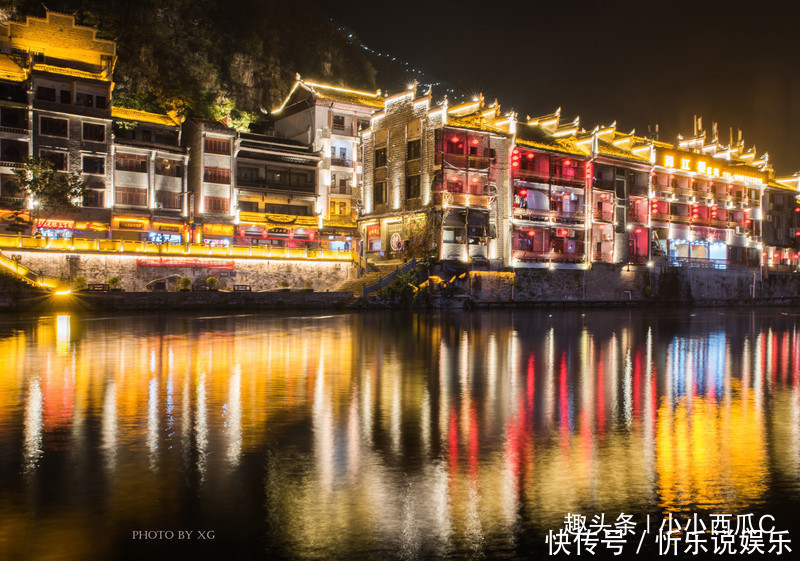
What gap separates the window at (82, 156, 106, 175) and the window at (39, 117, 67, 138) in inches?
105

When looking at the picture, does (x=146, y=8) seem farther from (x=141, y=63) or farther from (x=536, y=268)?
(x=536, y=268)

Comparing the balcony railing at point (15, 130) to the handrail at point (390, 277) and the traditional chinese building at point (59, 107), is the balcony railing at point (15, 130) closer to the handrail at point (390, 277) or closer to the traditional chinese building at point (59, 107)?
the traditional chinese building at point (59, 107)

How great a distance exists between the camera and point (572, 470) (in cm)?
832

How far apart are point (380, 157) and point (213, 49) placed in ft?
91.8

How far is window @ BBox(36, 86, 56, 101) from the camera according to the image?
57.2 m

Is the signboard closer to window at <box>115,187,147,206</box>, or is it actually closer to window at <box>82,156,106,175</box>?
window at <box>115,187,147,206</box>

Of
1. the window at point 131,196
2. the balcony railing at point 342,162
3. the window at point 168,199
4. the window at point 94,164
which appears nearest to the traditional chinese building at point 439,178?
the balcony railing at point 342,162

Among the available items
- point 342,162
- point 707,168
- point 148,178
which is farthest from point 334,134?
point 707,168

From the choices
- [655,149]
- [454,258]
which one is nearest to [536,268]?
[454,258]

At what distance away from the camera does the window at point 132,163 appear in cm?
6081

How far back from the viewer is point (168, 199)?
207 feet

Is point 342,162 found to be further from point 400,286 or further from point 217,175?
point 400,286

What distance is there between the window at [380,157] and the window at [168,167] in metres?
18.5

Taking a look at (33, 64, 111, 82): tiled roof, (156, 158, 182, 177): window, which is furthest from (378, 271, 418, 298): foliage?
(33, 64, 111, 82): tiled roof
